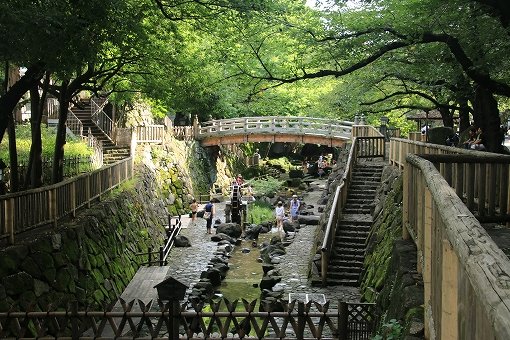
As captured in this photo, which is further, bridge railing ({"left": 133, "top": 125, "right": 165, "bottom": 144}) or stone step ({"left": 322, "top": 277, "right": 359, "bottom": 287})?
bridge railing ({"left": 133, "top": 125, "right": 165, "bottom": 144})

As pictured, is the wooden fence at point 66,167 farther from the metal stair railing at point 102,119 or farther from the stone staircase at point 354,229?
the stone staircase at point 354,229

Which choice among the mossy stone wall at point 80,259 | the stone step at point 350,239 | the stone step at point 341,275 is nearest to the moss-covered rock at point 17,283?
the mossy stone wall at point 80,259

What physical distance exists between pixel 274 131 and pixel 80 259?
88.0ft

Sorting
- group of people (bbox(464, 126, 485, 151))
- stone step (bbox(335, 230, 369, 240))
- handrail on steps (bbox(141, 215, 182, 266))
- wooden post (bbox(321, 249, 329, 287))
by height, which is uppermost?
group of people (bbox(464, 126, 485, 151))

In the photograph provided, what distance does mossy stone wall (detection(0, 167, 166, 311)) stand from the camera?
9766 mm

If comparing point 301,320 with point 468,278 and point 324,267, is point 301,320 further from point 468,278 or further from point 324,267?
point 324,267

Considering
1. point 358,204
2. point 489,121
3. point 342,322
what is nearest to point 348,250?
point 358,204

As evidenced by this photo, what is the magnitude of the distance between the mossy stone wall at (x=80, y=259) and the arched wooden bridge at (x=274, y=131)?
60.6 feet

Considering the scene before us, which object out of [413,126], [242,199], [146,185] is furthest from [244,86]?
[413,126]

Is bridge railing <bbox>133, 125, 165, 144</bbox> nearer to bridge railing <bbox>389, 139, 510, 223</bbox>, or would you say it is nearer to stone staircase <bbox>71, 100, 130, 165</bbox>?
stone staircase <bbox>71, 100, 130, 165</bbox>

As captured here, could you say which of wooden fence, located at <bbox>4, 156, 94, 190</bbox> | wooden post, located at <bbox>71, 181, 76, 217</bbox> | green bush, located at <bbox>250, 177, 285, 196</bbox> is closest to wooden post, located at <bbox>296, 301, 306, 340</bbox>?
wooden post, located at <bbox>71, 181, 76, 217</bbox>

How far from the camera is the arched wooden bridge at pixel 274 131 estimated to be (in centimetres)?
3728

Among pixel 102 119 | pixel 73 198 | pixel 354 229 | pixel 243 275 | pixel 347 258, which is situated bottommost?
pixel 243 275

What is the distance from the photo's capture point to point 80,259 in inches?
494
